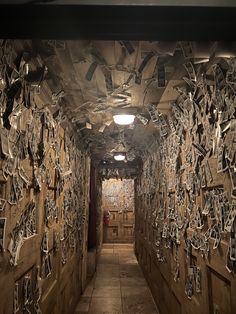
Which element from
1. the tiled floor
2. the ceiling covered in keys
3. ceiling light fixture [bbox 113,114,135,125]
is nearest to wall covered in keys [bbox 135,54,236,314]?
the ceiling covered in keys

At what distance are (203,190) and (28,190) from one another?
106 centimetres

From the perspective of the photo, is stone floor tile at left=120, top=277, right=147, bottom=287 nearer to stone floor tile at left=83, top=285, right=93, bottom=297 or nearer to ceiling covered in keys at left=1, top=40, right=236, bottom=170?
stone floor tile at left=83, top=285, right=93, bottom=297

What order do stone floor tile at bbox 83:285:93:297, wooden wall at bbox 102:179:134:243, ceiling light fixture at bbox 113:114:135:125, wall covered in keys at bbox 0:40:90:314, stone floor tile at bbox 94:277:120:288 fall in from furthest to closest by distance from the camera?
wooden wall at bbox 102:179:134:243, stone floor tile at bbox 94:277:120:288, stone floor tile at bbox 83:285:93:297, ceiling light fixture at bbox 113:114:135:125, wall covered in keys at bbox 0:40:90:314

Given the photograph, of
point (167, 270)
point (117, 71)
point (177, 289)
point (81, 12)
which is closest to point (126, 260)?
point (167, 270)

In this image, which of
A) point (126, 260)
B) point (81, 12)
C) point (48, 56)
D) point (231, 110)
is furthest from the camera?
point (126, 260)

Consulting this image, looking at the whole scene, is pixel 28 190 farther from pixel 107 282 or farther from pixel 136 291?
pixel 107 282

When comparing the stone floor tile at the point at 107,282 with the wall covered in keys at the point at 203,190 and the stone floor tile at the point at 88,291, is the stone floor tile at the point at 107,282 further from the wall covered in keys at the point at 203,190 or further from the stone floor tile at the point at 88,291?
the wall covered in keys at the point at 203,190

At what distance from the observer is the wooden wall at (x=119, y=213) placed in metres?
9.22

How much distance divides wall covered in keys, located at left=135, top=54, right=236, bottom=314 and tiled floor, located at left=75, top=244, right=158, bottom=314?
1304 mm

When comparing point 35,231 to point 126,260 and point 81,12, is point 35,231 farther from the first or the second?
point 126,260

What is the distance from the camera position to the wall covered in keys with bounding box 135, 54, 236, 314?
129cm

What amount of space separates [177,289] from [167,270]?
48 cm

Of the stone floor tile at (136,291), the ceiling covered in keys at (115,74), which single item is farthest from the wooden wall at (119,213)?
the ceiling covered in keys at (115,74)

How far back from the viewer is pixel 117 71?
176cm
